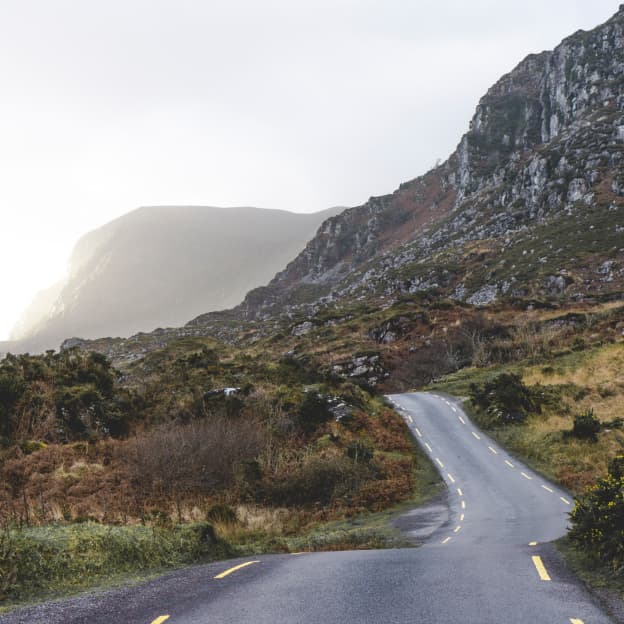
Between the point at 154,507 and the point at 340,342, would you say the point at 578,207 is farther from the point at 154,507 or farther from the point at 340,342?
the point at 154,507

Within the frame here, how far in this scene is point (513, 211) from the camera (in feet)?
383

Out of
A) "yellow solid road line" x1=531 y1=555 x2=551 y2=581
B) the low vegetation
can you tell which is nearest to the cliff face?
the low vegetation

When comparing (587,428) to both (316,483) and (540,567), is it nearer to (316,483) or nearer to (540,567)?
(316,483)

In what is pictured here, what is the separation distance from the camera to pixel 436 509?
800 inches

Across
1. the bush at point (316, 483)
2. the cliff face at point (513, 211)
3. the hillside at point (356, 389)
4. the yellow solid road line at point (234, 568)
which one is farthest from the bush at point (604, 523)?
the cliff face at point (513, 211)

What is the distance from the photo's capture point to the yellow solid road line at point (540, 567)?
8578mm

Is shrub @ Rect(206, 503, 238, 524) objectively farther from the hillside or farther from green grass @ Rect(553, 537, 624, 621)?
green grass @ Rect(553, 537, 624, 621)

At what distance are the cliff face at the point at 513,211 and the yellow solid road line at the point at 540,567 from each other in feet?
228

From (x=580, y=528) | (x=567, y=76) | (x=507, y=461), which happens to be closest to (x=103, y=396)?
(x=507, y=461)

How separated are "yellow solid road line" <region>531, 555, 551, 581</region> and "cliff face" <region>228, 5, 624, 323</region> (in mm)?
69620

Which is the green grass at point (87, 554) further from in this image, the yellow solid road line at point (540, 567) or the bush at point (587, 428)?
the bush at point (587, 428)

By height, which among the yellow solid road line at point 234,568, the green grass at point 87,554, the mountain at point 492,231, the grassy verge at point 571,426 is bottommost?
the grassy verge at point 571,426

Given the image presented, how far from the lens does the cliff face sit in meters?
85.1

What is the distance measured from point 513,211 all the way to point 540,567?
4701 inches
